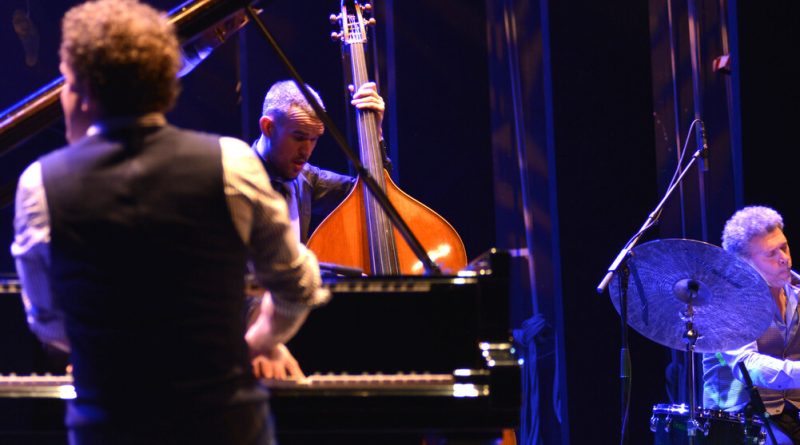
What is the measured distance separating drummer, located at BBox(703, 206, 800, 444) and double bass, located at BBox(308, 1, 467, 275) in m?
1.50

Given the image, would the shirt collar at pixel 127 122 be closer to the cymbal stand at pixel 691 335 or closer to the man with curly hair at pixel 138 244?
the man with curly hair at pixel 138 244

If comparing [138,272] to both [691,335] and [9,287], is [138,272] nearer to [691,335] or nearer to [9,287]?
[9,287]

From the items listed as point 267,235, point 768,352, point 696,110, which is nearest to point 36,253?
point 267,235

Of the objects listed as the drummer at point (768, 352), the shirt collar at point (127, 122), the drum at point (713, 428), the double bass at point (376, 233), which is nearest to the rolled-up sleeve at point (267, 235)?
the shirt collar at point (127, 122)

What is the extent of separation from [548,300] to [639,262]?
4.43 ft

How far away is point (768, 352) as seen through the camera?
4.37 metres

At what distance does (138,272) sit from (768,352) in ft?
11.5

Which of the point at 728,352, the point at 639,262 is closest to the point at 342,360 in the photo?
the point at 639,262

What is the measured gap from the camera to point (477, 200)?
→ 17.4 ft

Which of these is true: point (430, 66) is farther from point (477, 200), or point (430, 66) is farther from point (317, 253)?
point (317, 253)

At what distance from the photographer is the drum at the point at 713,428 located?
3971 mm

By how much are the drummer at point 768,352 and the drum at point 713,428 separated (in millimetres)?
195

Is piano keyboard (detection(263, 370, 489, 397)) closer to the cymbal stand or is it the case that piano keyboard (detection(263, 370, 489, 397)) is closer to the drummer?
the cymbal stand

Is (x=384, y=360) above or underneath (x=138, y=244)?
underneath
